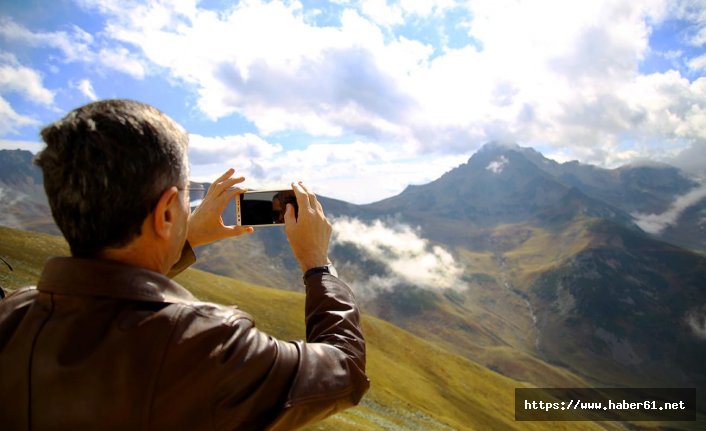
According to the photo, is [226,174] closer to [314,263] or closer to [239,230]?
[239,230]

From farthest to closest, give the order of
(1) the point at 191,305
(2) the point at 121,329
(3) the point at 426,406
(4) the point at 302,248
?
(3) the point at 426,406
(4) the point at 302,248
(1) the point at 191,305
(2) the point at 121,329

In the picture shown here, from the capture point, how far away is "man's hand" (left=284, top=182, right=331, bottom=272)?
443cm

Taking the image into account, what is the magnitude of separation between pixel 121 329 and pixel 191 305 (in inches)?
17.1

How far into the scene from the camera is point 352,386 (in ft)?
12.0

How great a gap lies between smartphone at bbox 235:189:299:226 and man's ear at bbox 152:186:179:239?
1841 millimetres

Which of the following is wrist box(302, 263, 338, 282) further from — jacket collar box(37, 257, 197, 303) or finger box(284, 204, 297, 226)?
jacket collar box(37, 257, 197, 303)

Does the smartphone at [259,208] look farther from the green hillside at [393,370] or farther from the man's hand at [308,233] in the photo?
the green hillside at [393,370]

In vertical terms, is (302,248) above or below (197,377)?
above

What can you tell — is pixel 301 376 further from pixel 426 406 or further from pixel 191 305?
pixel 426 406

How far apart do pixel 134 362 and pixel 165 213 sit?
1.10 metres

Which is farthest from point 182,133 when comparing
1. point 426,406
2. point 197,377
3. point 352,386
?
point 426,406

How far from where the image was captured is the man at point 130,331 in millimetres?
2898

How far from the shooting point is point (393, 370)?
96.1 m

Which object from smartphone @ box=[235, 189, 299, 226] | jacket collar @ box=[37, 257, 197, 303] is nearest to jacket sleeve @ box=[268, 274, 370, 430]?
jacket collar @ box=[37, 257, 197, 303]
